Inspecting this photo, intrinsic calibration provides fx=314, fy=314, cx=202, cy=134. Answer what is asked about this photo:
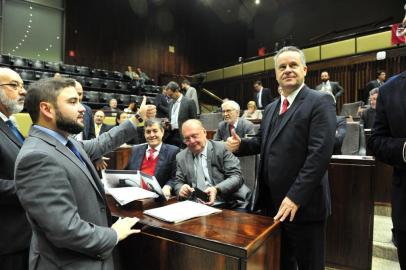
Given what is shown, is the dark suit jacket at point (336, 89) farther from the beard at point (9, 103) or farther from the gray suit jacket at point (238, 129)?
the beard at point (9, 103)

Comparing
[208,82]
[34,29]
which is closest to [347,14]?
[208,82]

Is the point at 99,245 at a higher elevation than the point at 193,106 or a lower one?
lower

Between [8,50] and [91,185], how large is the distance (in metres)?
9.54

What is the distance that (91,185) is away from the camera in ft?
3.69

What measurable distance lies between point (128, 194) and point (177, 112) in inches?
116

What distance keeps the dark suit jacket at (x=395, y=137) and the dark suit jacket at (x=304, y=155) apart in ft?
0.63

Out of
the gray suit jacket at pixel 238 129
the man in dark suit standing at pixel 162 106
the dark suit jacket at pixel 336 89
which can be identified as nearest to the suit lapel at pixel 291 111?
the gray suit jacket at pixel 238 129

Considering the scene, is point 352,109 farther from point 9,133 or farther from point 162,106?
point 9,133

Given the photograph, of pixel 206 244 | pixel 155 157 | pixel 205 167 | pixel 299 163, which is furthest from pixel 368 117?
pixel 206 244

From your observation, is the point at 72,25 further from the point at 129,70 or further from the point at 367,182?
the point at 367,182

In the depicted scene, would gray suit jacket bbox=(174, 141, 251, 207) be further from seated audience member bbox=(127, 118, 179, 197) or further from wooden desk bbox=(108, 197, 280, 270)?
wooden desk bbox=(108, 197, 280, 270)

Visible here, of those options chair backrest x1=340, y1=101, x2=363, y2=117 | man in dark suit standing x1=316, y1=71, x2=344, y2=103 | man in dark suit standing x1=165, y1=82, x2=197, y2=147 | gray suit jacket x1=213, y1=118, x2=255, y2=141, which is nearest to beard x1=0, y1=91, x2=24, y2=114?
gray suit jacket x1=213, y1=118, x2=255, y2=141

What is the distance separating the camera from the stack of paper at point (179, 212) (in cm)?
136

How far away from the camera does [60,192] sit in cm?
98
